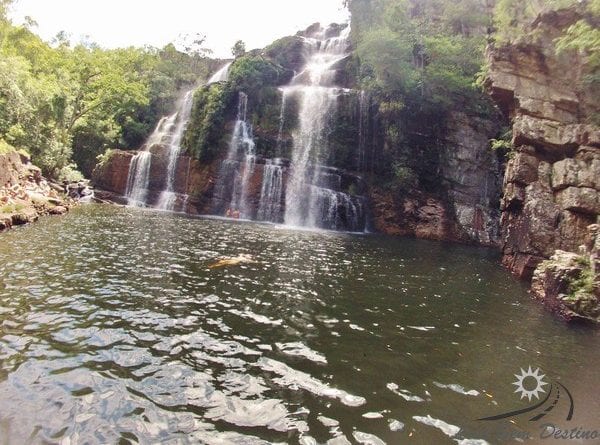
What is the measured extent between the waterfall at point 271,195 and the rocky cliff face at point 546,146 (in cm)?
1751

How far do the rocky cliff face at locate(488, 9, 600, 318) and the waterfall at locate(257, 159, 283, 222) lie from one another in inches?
689

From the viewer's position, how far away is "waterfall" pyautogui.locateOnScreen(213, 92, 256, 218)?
3222cm

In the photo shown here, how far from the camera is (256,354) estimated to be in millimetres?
6484

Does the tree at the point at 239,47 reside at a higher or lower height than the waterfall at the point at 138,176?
higher

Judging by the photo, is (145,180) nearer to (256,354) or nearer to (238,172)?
(238,172)

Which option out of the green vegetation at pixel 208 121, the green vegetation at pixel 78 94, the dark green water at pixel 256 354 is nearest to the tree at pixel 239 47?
the green vegetation at pixel 78 94

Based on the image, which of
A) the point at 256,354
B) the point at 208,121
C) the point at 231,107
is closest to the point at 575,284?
the point at 256,354

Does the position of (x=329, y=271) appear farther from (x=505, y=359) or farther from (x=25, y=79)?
(x=25, y=79)

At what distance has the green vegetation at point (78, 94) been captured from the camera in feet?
86.2

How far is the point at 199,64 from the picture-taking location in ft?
187

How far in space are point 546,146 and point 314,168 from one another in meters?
18.9

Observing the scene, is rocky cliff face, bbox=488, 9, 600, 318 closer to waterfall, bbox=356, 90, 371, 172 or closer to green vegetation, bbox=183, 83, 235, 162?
waterfall, bbox=356, 90, 371, 172

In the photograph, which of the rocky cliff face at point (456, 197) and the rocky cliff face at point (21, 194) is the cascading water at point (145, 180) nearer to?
the rocky cliff face at point (21, 194)

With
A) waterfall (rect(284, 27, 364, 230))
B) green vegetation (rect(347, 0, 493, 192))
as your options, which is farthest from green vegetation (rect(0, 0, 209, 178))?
green vegetation (rect(347, 0, 493, 192))
